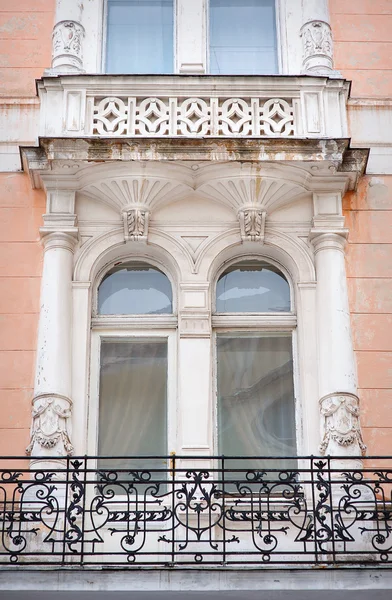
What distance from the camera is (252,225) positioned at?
13352 millimetres

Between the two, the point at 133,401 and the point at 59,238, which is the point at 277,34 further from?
the point at 133,401

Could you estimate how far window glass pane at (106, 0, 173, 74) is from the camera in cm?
1459

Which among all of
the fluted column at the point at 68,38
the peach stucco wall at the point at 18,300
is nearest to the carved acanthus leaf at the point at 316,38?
the fluted column at the point at 68,38

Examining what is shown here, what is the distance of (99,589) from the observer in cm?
1015

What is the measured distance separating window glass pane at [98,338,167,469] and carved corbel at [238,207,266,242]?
1.54 m

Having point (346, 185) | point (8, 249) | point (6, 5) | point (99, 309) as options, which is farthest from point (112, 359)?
point (6, 5)

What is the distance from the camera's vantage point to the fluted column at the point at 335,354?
12.2m

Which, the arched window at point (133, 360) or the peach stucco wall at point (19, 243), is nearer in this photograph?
the peach stucco wall at point (19, 243)

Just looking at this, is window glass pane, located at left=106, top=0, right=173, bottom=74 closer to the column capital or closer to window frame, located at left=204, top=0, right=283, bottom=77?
window frame, located at left=204, top=0, right=283, bottom=77

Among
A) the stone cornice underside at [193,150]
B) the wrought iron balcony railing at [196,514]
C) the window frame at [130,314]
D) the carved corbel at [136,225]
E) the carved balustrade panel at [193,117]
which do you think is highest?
the carved balustrade panel at [193,117]

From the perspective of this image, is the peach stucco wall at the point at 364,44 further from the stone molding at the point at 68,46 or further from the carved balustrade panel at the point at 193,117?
the stone molding at the point at 68,46

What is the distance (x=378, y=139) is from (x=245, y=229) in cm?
208

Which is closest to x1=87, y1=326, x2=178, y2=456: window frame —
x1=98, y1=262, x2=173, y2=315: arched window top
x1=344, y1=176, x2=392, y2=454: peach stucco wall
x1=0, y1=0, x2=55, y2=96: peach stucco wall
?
x1=98, y1=262, x2=173, y2=315: arched window top

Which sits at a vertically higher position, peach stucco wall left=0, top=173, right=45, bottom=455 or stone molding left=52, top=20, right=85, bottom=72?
stone molding left=52, top=20, right=85, bottom=72
